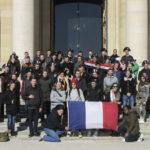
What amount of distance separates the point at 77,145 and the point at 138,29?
30.4ft

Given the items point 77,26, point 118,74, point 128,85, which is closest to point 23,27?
point 77,26

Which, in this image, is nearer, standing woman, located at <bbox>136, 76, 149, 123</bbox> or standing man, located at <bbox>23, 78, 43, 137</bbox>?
standing man, located at <bbox>23, 78, 43, 137</bbox>

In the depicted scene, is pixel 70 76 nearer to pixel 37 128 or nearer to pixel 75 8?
pixel 37 128

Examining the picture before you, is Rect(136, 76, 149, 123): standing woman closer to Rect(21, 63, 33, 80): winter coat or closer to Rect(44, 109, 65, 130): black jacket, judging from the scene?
Rect(44, 109, 65, 130): black jacket

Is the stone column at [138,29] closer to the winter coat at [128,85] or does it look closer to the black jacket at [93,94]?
the winter coat at [128,85]

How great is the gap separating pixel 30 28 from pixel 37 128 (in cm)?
721

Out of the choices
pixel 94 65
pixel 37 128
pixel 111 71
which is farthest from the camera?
pixel 94 65

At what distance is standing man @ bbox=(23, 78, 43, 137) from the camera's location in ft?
48.9

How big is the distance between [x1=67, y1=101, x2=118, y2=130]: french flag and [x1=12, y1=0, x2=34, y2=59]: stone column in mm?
6839

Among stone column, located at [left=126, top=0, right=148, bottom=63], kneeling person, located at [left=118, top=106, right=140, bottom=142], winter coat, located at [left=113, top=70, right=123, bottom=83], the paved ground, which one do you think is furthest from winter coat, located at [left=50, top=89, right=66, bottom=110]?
stone column, located at [left=126, top=0, right=148, bottom=63]

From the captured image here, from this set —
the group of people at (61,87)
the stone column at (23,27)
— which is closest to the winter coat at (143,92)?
the group of people at (61,87)

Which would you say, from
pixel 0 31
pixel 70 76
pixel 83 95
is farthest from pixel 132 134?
pixel 0 31

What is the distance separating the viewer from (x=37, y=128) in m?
15.4

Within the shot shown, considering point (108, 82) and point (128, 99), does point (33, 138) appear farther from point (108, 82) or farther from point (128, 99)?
point (128, 99)
